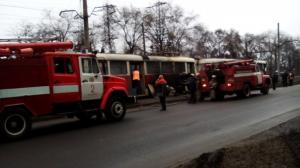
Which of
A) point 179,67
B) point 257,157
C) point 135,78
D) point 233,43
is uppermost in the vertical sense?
point 233,43

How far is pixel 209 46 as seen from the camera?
10538cm

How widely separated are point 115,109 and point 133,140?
514cm

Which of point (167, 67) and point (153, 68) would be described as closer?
point (153, 68)

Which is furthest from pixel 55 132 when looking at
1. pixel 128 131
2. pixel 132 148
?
pixel 132 148

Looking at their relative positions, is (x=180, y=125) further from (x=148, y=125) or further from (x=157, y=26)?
(x=157, y=26)

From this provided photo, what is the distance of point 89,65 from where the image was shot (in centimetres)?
1680

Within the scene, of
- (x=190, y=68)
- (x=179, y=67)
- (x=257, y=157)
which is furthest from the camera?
(x=190, y=68)

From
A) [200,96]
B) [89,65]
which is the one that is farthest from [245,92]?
[89,65]

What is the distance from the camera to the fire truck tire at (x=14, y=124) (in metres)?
13.5

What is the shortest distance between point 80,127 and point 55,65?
91.6 inches

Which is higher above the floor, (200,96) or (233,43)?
(233,43)

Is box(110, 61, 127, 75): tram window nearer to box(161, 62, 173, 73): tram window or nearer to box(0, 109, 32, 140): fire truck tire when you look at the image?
box(161, 62, 173, 73): tram window

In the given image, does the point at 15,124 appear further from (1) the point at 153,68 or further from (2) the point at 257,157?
(1) the point at 153,68

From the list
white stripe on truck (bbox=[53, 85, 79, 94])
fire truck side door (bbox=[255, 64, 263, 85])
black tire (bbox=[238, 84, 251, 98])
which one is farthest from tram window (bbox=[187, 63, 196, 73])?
white stripe on truck (bbox=[53, 85, 79, 94])
